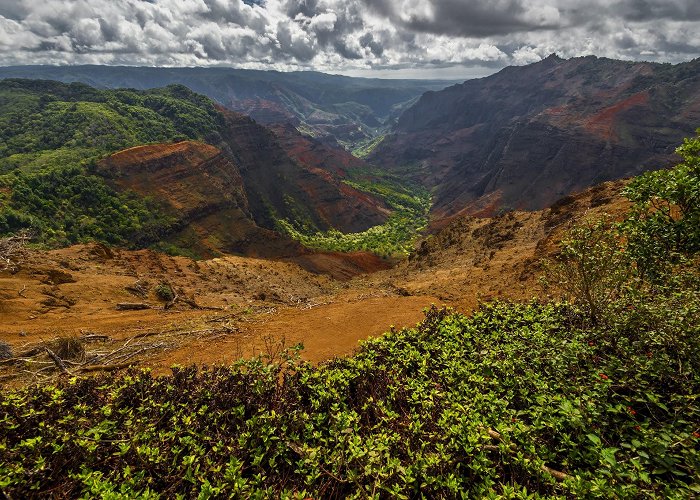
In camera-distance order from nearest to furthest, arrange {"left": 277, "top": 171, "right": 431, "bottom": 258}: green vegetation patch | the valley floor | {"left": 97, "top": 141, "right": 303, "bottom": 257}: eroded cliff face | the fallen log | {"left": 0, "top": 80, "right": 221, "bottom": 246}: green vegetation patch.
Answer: the valley floor, the fallen log, {"left": 0, "top": 80, "right": 221, "bottom": 246}: green vegetation patch, {"left": 97, "top": 141, "right": 303, "bottom": 257}: eroded cliff face, {"left": 277, "top": 171, "right": 431, "bottom": 258}: green vegetation patch

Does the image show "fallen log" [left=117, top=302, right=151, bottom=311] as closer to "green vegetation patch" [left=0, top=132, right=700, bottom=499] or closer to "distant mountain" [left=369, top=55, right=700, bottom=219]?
"green vegetation patch" [left=0, top=132, right=700, bottom=499]

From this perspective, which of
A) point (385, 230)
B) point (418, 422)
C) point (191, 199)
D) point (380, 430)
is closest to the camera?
point (418, 422)

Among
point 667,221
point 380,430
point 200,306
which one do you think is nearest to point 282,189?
Result: point 200,306

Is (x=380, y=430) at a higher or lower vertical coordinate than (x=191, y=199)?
higher

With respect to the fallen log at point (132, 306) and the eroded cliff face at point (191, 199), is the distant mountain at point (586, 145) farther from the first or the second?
the fallen log at point (132, 306)

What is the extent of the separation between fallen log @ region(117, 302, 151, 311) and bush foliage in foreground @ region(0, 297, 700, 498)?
1191 centimetres

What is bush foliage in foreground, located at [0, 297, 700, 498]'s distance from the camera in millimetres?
3684

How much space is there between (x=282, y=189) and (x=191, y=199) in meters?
40.5

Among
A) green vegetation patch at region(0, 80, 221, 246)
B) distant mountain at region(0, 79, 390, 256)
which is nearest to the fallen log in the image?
green vegetation patch at region(0, 80, 221, 246)

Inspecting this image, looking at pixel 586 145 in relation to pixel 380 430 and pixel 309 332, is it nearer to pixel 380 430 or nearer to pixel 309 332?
pixel 309 332

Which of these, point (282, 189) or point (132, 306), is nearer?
point (132, 306)

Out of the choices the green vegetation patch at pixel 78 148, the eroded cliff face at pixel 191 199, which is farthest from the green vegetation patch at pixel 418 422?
the eroded cliff face at pixel 191 199

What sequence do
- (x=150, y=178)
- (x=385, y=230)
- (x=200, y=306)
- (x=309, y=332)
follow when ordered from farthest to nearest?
(x=385, y=230) < (x=150, y=178) < (x=200, y=306) < (x=309, y=332)

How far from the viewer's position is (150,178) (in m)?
59.3
